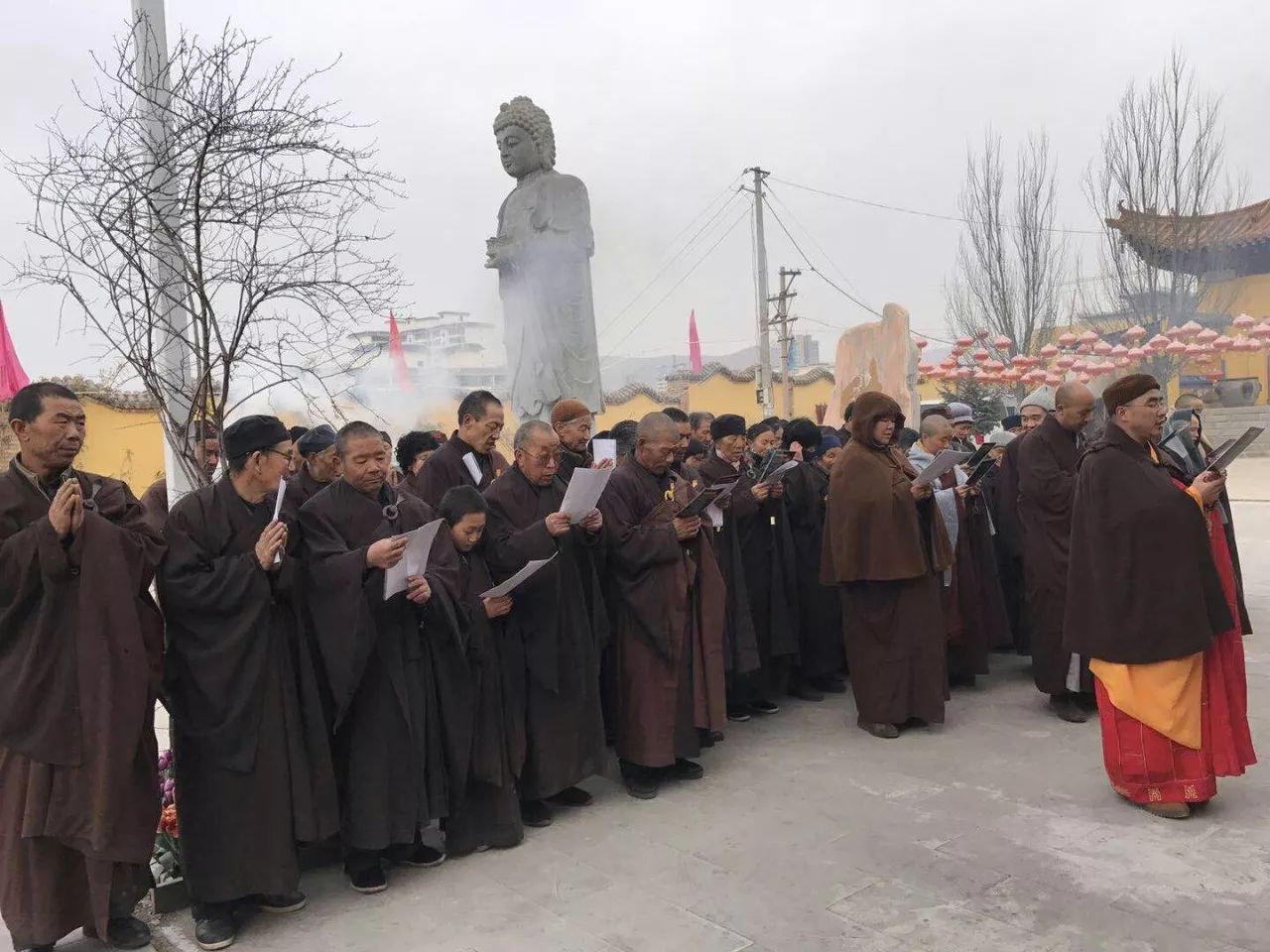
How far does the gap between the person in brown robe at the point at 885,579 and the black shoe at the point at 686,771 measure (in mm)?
1115

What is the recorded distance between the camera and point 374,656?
3805 millimetres

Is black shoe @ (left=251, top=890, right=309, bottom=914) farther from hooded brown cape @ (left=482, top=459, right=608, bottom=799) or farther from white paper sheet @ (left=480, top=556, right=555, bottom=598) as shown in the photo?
white paper sheet @ (left=480, top=556, right=555, bottom=598)

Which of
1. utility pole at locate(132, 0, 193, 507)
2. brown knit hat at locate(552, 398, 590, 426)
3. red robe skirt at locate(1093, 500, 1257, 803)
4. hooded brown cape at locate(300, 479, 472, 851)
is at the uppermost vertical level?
utility pole at locate(132, 0, 193, 507)

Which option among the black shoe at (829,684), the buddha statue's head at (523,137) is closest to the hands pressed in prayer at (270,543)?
the black shoe at (829,684)

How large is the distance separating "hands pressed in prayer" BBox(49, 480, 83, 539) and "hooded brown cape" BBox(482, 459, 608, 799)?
5.32 ft

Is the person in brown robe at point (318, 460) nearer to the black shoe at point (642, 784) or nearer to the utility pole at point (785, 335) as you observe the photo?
the black shoe at point (642, 784)

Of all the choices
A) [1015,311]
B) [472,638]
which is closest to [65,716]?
[472,638]

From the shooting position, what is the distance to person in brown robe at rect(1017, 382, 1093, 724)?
5.61 metres

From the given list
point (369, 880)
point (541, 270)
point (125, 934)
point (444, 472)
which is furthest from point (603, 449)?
point (541, 270)

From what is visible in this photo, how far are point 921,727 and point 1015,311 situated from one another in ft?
74.0

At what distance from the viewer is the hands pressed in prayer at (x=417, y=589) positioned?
368 cm

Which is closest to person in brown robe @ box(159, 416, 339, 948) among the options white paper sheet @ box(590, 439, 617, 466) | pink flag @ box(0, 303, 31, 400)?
white paper sheet @ box(590, 439, 617, 466)

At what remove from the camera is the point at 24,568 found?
317cm

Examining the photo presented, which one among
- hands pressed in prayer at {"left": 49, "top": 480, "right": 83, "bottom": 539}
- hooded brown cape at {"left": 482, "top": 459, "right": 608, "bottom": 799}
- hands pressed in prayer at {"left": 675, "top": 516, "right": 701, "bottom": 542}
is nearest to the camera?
hands pressed in prayer at {"left": 49, "top": 480, "right": 83, "bottom": 539}
